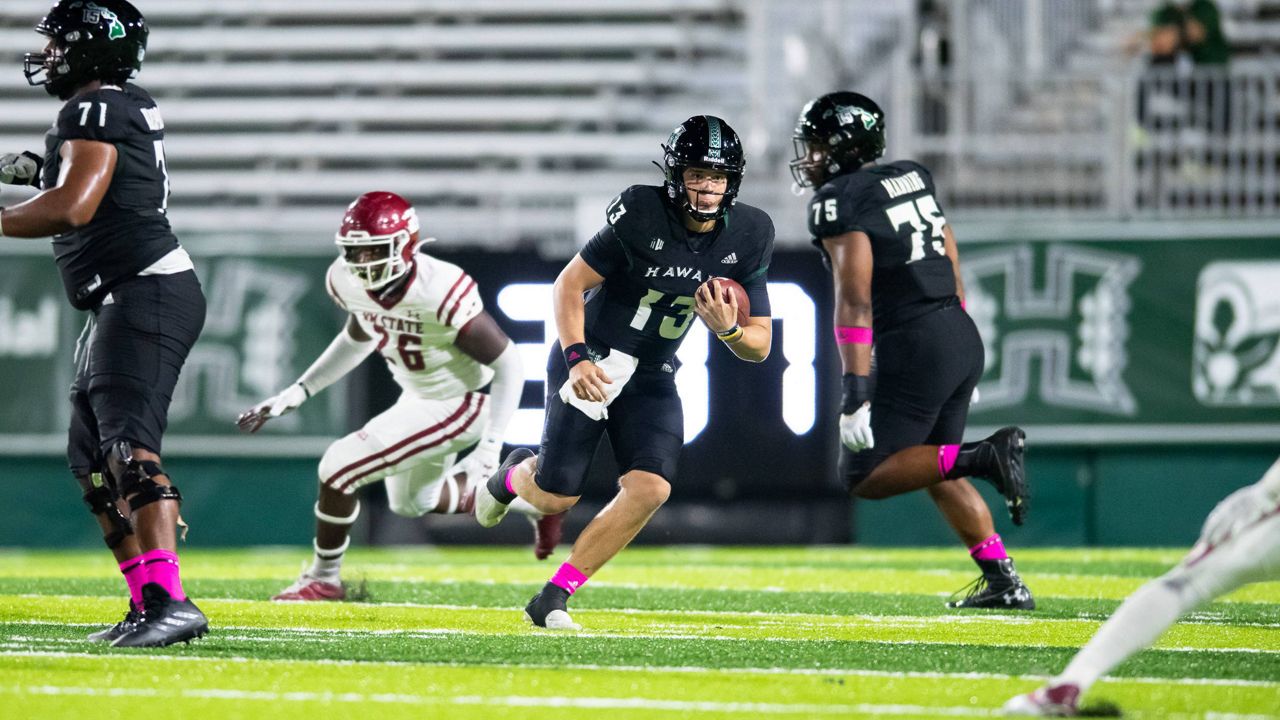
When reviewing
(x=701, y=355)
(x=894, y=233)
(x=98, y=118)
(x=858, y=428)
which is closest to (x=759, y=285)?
(x=858, y=428)


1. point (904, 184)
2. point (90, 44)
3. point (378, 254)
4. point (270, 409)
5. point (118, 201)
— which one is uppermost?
point (90, 44)

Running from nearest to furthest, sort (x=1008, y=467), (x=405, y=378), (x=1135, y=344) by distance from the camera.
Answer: (x=1008, y=467)
(x=405, y=378)
(x=1135, y=344)

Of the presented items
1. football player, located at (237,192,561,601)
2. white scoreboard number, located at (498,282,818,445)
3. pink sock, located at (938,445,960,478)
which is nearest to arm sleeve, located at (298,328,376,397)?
football player, located at (237,192,561,601)

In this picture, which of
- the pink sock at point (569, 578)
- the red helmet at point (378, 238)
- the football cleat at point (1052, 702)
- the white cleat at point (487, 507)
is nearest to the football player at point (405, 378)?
the red helmet at point (378, 238)

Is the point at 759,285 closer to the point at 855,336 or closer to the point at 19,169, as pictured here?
the point at 855,336

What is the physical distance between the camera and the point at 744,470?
1010 centimetres

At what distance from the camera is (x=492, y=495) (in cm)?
599

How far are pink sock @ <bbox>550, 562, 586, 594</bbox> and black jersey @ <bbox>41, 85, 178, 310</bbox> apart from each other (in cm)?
158

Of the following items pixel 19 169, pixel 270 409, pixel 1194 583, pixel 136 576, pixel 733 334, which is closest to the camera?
pixel 1194 583

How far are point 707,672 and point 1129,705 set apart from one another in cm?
109

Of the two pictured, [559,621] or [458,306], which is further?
[458,306]

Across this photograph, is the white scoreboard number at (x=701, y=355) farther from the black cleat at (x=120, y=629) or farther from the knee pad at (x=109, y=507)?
the black cleat at (x=120, y=629)

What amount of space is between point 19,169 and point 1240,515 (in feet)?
11.8

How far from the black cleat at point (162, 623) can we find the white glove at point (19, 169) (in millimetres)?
1310
